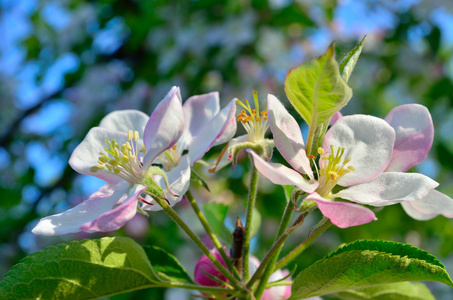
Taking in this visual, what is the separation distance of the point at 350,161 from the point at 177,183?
0.86 feet

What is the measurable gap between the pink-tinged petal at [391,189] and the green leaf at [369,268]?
66 millimetres

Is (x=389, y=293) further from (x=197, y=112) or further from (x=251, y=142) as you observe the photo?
(x=197, y=112)

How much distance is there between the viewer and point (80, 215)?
2.18 ft

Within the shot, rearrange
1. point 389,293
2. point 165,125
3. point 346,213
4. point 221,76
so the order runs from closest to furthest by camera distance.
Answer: point 346,213 < point 165,125 < point 389,293 < point 221,76

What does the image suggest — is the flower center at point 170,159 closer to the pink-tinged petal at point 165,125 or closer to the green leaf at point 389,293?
the pink-tinged petal at point 165,125

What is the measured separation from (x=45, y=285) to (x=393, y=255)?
45 centimetres

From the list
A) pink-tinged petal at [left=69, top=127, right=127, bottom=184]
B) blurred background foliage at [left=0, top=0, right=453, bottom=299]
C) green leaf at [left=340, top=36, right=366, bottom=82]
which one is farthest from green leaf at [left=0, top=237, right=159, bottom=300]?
blurred background foliage at [left=0, top=0, right=453, bottom=299]

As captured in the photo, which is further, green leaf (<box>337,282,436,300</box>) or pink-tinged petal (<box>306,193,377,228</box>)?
green leaf (<box>337,282,436,300</box>)

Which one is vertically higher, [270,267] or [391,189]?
[391,189]

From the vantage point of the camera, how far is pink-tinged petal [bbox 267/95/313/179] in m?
0.63

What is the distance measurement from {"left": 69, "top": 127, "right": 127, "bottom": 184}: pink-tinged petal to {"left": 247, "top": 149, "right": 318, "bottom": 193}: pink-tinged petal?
0.27 meters

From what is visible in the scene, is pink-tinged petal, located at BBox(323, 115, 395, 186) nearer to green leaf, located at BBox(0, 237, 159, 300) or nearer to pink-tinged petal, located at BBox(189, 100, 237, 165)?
pink-tinged petal, located at BBox(189, 100, 237, 165)

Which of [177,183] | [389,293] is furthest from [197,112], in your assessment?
Answer: [389,293]

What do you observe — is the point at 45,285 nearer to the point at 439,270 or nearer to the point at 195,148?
the point at 195,148
